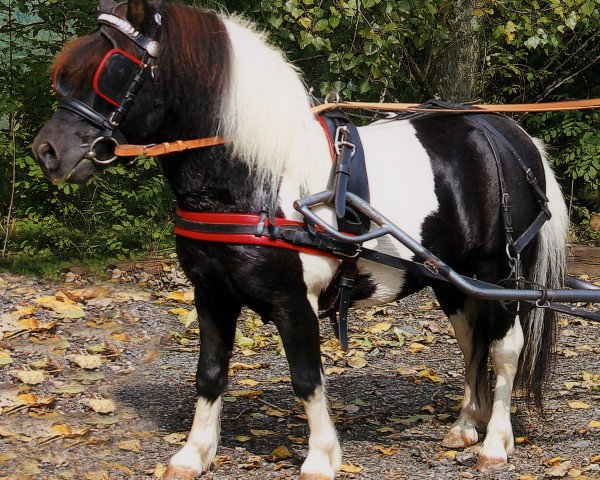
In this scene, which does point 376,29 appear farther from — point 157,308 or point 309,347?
point 309,347

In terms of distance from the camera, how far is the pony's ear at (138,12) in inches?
140

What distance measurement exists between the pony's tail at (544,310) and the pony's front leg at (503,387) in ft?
0.43

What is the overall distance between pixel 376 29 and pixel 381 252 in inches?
127

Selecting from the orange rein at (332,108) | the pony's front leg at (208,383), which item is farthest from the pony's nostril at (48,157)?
the pony's front leg at (208,383)

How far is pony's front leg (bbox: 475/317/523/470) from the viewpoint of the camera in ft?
14.9

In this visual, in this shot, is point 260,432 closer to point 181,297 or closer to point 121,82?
point 121,82

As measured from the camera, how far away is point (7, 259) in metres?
7.84

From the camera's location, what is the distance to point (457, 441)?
471 cm

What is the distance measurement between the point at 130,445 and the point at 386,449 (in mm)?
1237

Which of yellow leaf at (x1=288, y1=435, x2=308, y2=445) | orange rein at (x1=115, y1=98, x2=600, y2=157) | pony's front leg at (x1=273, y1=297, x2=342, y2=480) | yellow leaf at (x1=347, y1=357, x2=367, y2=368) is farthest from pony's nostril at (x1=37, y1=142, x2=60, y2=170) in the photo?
yellow leaf at (x1=347, y1=357, x2=367, y2=368)

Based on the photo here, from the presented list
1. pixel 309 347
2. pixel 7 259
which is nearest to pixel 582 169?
pixel 7 259

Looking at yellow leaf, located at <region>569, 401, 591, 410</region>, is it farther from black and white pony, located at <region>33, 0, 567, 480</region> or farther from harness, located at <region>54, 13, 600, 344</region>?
harness, located at <region>54, 13, 600, 344</region>

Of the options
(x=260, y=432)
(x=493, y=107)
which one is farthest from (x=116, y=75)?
(x=260, y=432)

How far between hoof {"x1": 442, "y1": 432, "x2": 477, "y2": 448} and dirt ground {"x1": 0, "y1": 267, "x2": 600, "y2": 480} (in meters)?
0.09
